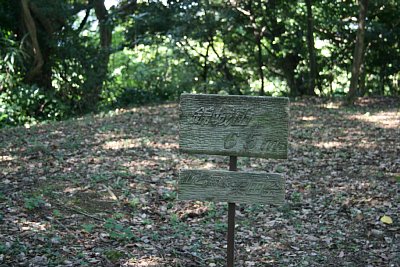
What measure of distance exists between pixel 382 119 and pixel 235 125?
331 inches

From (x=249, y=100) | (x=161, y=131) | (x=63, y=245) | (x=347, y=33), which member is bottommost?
(x=63, y=245)

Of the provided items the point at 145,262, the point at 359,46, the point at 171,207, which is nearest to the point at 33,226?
the point at 145,262

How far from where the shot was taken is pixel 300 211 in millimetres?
6547

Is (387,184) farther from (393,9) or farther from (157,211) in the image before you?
(393,9)

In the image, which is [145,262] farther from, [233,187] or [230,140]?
[230,140]

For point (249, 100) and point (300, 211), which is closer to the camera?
point (249, 100)

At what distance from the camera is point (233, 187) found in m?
4.18

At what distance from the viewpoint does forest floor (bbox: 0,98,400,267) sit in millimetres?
5199

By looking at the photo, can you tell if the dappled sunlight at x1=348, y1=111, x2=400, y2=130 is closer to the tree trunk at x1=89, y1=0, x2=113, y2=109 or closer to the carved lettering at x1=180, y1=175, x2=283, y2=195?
the carved lettering at x1=180, y1=175, x2=283, y2=195

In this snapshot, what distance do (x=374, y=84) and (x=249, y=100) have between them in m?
14.7

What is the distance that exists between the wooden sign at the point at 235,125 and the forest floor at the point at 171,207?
4.84 ft

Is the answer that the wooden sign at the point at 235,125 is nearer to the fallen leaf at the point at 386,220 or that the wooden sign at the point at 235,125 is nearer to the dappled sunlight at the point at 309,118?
the fallen leaf at the point at 386,220

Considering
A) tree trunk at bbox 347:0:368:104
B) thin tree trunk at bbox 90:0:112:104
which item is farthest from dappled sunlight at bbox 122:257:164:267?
thin tree trunk at bbox 90:0:112:104

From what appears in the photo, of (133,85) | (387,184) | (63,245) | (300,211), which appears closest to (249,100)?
(63,245)
